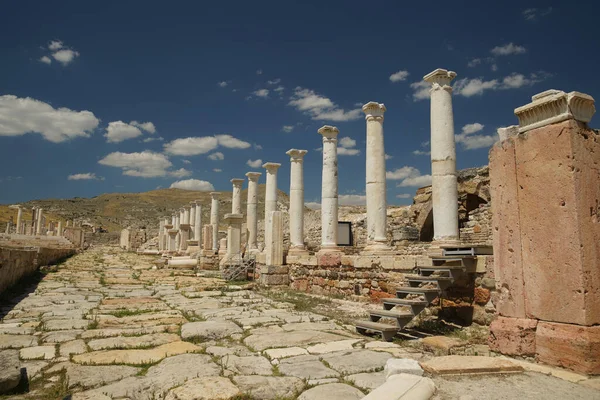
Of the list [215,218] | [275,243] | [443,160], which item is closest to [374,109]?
[443,160]

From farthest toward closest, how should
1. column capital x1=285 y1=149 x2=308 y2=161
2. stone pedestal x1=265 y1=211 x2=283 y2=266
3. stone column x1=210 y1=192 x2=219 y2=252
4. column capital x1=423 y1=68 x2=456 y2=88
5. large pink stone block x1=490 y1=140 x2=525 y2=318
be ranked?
stone column x1=210 y1=192 x2=219 y2=252, column capital x1=285 y1=149 x2=308 y2=161, stone pedestal x1=265 y1=211 x2=283 y2=266, column capital x1=423 y1=68 x2=456 y2=88, large pink stone block x1=490 y1=140 x2=525 y2=318

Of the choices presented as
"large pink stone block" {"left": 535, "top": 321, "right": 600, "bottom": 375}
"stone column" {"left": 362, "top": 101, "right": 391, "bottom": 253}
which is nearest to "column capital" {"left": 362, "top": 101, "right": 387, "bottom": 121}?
"stone column" {"left": 362, "top": 101, "right": 391, "bottom": 253}

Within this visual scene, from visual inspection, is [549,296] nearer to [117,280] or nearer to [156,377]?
[156,377]

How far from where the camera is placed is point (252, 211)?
68.1ft

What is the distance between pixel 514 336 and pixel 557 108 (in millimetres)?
2379

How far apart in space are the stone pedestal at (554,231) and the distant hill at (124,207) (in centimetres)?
6156

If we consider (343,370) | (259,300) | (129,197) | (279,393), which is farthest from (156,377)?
(129,197)

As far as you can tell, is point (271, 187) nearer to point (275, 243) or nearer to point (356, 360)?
point (275, 243)

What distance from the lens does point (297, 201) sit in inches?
580

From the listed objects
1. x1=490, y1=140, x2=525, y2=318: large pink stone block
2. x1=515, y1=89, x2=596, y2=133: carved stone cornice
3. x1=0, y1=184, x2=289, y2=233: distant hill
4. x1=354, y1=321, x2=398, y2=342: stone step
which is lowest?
x1=354, y1=321, x2=398, y2=342: stone step

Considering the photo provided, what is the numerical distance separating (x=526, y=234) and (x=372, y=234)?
19.9 ft

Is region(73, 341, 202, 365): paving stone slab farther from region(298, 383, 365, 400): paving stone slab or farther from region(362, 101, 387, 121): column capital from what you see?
region(362, 101, 387, 121): column capital

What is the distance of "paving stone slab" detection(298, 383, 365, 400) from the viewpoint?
332 cm

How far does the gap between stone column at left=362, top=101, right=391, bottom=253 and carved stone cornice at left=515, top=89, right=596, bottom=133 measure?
6145mm
